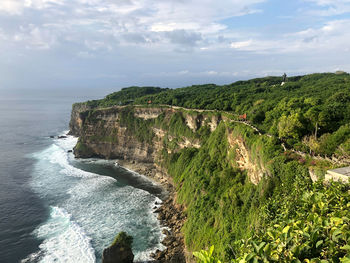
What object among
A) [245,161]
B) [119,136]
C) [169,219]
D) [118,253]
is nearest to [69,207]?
[169,219]

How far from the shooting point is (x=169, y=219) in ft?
151

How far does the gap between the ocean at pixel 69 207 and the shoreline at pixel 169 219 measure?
1.54 metres

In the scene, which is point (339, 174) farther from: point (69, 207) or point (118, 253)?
point (69, 207)

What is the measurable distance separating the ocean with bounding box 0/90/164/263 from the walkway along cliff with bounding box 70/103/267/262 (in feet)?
11.5

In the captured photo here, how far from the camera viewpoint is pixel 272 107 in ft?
161

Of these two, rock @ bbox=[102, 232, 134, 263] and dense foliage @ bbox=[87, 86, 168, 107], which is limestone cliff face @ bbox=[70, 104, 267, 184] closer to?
dense foliage @ bbox=[87, 86, 168, 107]

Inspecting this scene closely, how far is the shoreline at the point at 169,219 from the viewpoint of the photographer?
36469mm

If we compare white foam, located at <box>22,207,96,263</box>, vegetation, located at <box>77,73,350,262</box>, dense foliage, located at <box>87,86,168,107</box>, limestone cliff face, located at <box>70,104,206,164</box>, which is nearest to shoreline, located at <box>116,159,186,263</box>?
vegetation, located at <box>77,73,350,262</box>

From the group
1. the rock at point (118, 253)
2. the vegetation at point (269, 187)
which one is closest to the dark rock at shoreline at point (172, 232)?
the vegetation at point (269, 187)

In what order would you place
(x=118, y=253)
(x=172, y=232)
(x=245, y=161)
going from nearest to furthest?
(x=118, y=253) < (x=245, y=161) < (x=172, y=232)

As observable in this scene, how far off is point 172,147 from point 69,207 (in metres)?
30.2

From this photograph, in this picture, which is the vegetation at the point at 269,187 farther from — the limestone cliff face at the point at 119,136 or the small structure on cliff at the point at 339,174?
the limestone cliff face at the point at 119,136

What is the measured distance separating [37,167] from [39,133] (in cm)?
4969

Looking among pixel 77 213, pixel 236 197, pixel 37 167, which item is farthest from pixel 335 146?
pixel 37 167
